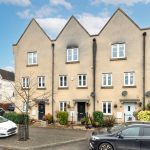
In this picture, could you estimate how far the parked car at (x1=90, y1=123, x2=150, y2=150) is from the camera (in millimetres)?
15578

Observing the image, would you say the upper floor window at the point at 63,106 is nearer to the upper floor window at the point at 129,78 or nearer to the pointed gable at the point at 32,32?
the upper floor window at the point at 129,78

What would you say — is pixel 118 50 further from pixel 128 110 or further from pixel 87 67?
pixel 128 110

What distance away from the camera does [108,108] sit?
109 ft

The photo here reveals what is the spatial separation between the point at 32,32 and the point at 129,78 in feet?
44.3

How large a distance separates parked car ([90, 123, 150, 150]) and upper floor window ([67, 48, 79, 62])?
63.4 feet

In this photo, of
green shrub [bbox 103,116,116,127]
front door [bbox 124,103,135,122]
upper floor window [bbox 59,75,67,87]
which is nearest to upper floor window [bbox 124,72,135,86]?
front door [bbox 124,103,135,122]

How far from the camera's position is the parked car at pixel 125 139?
1558 cm

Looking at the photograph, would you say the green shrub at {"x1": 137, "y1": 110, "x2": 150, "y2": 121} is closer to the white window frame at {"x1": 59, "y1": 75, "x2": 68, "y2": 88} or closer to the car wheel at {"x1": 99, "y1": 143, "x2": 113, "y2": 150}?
the white window frame at {"x1": 59, "y1": 75, "x2": 68, "y2": 88}

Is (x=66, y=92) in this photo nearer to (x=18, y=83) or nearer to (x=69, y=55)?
(x=69, y=55)

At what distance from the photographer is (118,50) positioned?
3278cm

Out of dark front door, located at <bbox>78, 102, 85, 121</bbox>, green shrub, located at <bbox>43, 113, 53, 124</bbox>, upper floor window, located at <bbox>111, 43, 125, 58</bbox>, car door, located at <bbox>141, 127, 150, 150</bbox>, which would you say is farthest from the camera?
green shrub, located at <bbox>43, 113, 53, 124</bbox>

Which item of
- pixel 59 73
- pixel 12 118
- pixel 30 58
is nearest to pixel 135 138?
pixel 12 118

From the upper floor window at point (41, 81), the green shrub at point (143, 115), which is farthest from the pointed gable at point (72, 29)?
the green shrub at point (143, 115)

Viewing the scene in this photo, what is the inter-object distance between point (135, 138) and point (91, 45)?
19.7 meters
